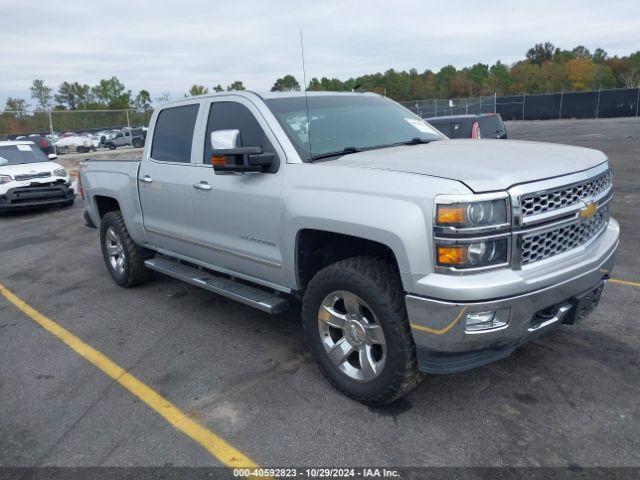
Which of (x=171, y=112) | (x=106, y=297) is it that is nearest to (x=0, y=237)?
(x=106, y=297)

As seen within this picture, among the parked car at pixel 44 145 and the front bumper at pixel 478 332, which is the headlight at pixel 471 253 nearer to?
the front bumper at pixel 478 332

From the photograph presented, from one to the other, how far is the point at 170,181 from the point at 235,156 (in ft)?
Result: 4.63

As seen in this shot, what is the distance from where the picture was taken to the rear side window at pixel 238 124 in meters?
4.01

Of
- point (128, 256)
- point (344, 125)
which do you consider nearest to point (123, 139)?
point (128, 256)

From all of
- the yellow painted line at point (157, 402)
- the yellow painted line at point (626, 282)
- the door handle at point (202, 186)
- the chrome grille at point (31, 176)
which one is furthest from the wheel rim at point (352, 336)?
the chrome grille at point (31, 176)

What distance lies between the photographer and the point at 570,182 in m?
3.08

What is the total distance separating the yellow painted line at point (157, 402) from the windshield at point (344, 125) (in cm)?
188

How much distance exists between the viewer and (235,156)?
367cm

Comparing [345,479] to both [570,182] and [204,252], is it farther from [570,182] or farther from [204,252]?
[204,252]

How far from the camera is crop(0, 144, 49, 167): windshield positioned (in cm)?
1263

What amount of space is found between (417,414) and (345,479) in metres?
0.74

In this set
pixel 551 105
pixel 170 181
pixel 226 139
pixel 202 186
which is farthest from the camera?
pixel 551 105

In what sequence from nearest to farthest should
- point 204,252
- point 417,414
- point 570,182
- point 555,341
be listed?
point 570,182 < point 417,414 < point 555,341 < point 204,252

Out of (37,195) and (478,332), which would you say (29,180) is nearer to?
(37,195)
